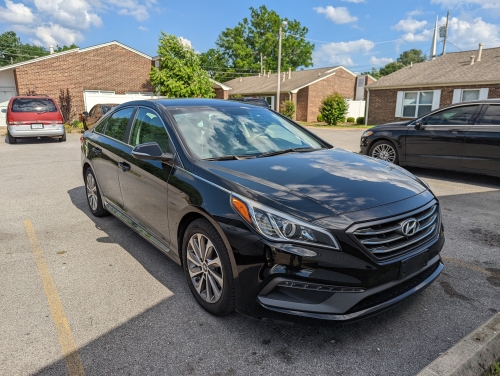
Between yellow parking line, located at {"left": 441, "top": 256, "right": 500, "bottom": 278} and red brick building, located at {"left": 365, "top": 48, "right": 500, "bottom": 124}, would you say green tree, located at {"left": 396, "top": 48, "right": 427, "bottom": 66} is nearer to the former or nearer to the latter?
red brick building, located at {"left": 365, "top": 48, "right": 500, "bottom": 124}

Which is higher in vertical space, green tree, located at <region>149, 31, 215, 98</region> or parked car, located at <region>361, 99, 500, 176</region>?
green tree, located at <region>149, 31, 215, 98</region>

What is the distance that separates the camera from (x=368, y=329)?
2664 mm

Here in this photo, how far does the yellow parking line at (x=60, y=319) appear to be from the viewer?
7.77ft

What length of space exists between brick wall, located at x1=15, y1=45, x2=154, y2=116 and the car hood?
80.9ft

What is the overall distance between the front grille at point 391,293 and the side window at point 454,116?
5739mm

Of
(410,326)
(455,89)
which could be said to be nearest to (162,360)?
(410,326)

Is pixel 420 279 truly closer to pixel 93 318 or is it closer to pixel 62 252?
pixel 93 318

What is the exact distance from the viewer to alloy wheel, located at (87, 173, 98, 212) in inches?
204

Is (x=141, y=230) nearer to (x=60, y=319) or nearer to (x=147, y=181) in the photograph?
(x=147, y=181)

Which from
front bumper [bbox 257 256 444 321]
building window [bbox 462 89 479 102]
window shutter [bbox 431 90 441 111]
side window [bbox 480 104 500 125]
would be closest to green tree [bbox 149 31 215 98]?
window shutter [bbox 431 90 441 111]

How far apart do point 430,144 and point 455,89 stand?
55.2 feet

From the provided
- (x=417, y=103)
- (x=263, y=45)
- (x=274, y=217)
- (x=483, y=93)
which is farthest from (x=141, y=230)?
(x=263, y=45)

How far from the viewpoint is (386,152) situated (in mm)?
8453

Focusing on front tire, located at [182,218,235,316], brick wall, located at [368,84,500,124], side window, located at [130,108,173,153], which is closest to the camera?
front tire, located at [182,218,235,316]
